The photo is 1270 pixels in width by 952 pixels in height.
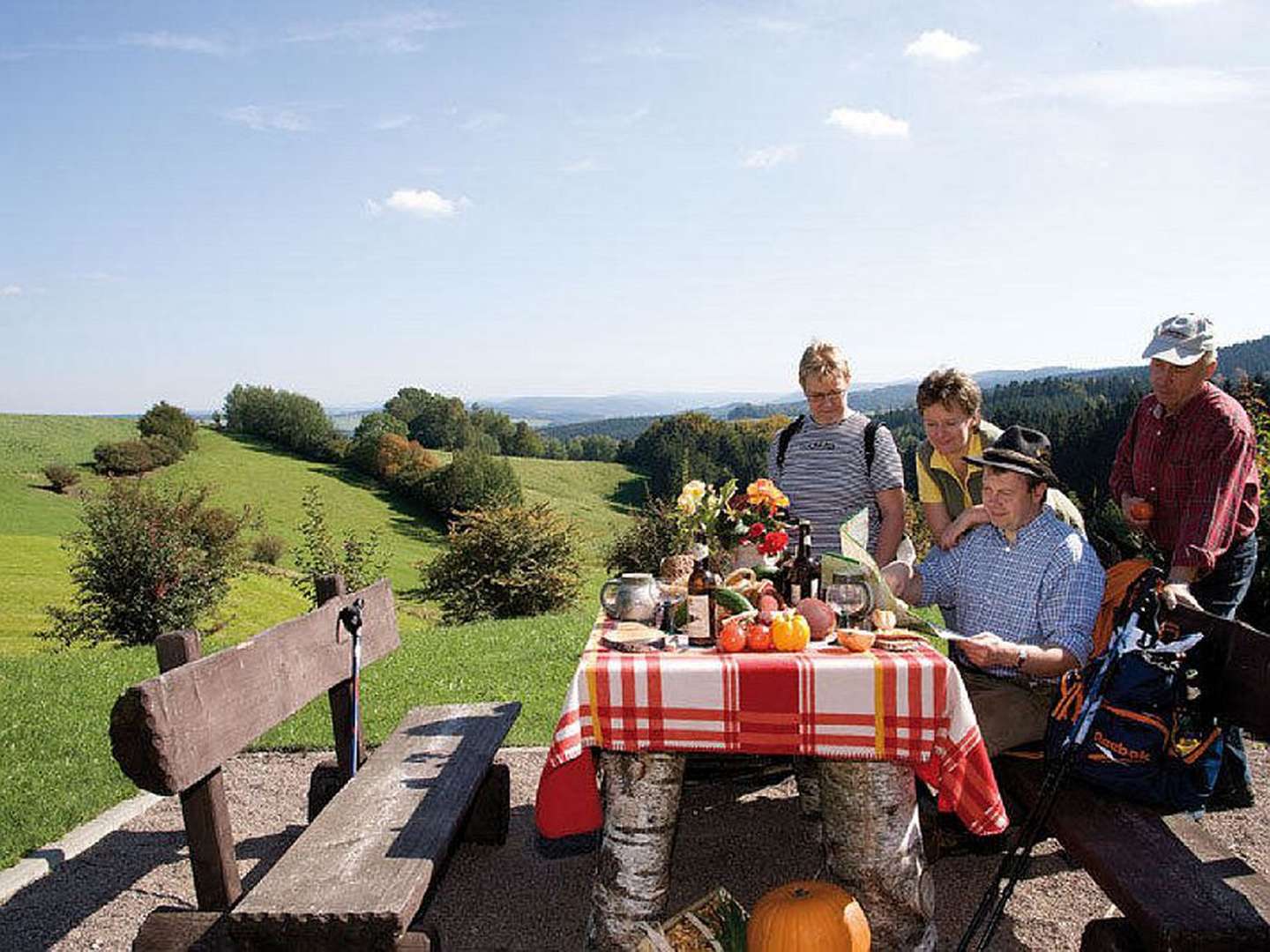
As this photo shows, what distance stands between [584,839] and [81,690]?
5.89 metres

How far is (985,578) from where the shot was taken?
4160 mm

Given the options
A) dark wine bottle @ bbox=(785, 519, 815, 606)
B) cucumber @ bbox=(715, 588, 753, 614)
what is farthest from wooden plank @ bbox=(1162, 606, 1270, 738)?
cucumber @ bbox=(715, 588, 753, 614)

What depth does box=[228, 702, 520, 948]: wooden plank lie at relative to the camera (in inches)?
116

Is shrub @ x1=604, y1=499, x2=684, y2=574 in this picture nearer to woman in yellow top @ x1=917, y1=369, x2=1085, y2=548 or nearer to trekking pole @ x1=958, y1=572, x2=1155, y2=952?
woman in yellow top @ x1=917, y1=369, x2=1085, y2=548

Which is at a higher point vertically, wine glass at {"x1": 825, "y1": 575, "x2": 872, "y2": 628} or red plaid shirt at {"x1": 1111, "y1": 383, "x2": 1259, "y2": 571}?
red plaid shirt at {"x1": 1111, "y1": 383, "x2": 1259, "y2": 571}

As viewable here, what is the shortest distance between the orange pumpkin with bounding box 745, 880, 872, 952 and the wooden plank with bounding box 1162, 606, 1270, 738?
1.49 m

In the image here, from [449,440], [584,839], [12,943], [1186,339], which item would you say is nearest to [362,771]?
[584,839]

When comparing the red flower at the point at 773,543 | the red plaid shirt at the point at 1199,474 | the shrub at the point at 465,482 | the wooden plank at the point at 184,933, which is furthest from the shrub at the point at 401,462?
the wooden plank at the point at 184,933

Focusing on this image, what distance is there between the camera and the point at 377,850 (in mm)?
3393

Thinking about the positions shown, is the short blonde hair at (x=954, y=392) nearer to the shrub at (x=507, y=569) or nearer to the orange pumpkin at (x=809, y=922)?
the orange pumpkin at (x=809, y=922)

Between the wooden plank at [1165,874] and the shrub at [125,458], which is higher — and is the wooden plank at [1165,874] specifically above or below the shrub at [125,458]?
above

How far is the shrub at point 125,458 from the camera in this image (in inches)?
2479

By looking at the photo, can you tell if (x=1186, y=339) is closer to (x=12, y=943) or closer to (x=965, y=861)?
(x=965, y=861)

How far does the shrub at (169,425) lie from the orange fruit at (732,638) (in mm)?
72517
